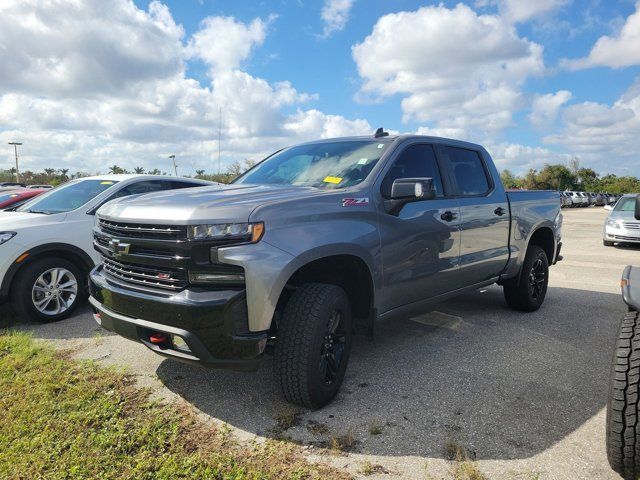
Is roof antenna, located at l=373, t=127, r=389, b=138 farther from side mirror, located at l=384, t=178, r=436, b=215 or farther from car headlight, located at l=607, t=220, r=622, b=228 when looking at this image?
car headlight, located at l=607, t=220, r=622, b=228

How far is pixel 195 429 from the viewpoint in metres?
2.85

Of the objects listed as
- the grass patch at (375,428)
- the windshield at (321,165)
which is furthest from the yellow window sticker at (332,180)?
the grass patch at (375,428)

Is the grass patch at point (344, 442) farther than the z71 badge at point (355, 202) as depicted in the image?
No

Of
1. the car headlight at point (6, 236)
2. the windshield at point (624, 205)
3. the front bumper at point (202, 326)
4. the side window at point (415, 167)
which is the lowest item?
the front bumper at point (202, 326)

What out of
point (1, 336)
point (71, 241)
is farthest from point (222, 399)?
point (71, 241)

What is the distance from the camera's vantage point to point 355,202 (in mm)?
3303

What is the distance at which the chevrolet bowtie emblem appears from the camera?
2962 millimetres

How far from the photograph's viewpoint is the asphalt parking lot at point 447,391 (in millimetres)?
2645

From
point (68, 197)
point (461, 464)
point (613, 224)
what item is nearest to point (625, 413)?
point (461, 464)

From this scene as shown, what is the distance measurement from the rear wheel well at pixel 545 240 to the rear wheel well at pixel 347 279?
3154 mm

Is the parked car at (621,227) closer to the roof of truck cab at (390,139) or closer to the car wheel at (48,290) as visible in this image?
the roof of truck cab at (390,139)

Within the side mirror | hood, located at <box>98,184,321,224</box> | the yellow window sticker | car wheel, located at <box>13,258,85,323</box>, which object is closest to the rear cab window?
the side mirror

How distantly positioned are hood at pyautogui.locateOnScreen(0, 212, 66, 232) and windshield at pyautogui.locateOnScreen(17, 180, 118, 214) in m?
0.20

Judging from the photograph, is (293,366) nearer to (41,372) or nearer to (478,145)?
(41,372)
